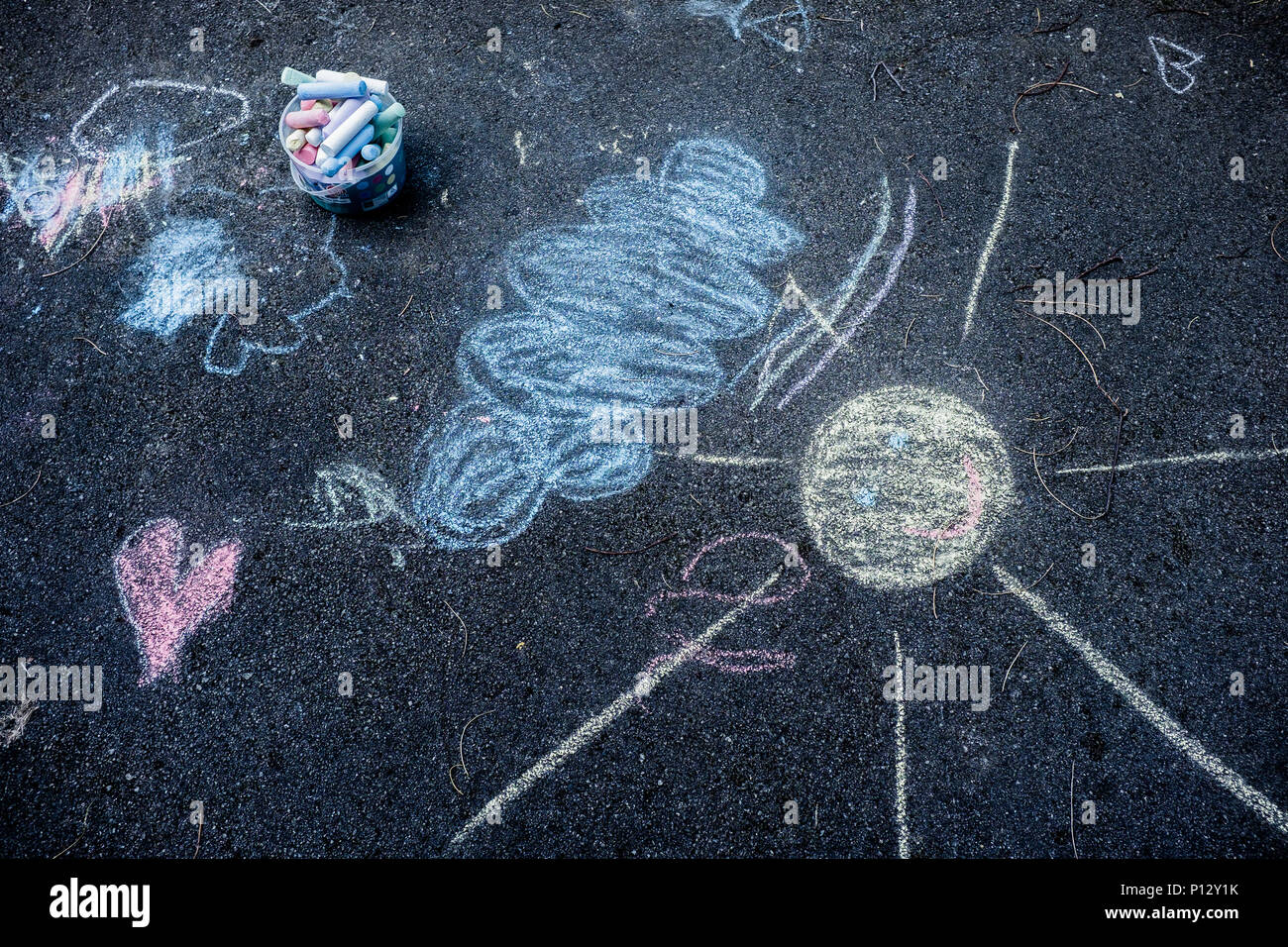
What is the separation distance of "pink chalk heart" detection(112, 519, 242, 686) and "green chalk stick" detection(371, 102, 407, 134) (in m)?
1.93

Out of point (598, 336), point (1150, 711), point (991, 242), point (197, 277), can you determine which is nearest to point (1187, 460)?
point (1150, 711)

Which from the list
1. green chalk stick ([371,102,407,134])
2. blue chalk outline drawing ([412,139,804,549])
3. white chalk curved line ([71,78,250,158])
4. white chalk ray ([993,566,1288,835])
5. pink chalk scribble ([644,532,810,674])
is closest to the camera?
white chalk ray ([993,566,1288,835])

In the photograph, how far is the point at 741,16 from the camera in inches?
167

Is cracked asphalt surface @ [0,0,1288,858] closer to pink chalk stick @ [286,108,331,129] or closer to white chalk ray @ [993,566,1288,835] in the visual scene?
white chalk ray @ [993,566,1288,835]

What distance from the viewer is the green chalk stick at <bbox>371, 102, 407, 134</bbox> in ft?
11.8

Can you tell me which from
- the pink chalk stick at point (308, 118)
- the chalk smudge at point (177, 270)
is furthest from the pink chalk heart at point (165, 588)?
the pink chalk stick at point (308, 118)

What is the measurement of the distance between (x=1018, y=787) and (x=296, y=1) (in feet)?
16.7

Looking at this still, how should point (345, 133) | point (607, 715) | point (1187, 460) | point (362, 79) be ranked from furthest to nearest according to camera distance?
1. point (362, 79)
2. point (345, 133)
3. point (1187, 460)
4. point (607, 715)

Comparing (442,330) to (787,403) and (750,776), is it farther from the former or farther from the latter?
(750,776)

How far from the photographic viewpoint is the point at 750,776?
2842 mm

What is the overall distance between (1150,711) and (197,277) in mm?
4302

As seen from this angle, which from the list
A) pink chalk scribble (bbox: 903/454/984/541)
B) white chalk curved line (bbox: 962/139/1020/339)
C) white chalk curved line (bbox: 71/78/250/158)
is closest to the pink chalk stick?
white chalk curved line (bbox: 71/78/250/158)

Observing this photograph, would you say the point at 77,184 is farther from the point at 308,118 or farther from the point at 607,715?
the point at 607,715

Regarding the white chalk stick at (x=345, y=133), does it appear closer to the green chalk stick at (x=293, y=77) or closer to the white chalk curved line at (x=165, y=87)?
the green chalk stick at (x=293, y=77)
